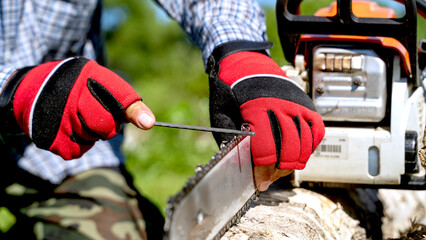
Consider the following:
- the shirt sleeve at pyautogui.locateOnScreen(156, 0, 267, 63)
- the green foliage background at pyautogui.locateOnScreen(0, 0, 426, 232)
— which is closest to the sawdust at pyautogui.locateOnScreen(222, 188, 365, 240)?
the shirt sleeve at pyautogui.locateOnScreen(156, 0, 267, 63)

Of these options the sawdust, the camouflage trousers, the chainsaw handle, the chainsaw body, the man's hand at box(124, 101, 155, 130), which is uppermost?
the chainsaw handle

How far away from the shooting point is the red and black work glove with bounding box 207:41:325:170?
138 centimetres

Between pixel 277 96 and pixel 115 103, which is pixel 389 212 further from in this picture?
pixel 115 103

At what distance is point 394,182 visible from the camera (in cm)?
172

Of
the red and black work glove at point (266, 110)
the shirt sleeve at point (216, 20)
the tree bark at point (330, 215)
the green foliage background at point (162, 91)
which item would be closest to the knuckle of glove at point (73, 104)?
the red and black work glove at point (266, 110)

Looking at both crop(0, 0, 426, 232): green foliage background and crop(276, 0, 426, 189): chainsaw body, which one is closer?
crop(276, 0, 426, 189): chainsaw body

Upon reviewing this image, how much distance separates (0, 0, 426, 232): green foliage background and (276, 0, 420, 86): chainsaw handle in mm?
628

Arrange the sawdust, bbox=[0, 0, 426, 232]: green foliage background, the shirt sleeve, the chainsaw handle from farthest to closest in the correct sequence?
bbox=[0, 0, 426, 232]: green foliage background → the shirt sleeve → the chainsaw handle → the sawdust

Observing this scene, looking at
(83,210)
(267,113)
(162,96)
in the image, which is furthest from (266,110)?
(162,96)

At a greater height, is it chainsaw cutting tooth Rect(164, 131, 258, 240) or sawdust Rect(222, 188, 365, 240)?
chainsaw cutting tooth Rect(164, 131, 258, 240)

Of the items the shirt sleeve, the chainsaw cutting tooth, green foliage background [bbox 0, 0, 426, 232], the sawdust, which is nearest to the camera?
the chainsaw cutting tooth

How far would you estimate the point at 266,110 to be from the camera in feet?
4.63

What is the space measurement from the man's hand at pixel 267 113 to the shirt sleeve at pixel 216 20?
0.26 meters

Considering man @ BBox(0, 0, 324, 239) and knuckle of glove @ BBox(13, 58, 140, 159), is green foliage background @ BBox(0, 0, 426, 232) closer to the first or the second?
man @ BBox(0, 0, 324, 239)
